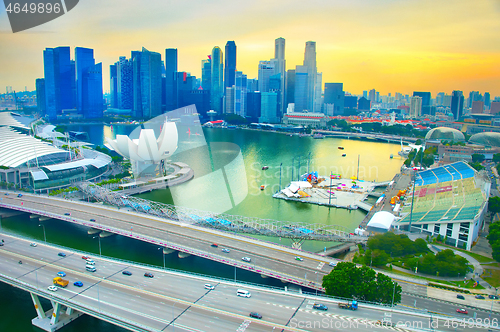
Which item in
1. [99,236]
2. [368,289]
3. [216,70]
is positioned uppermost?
[216,70]

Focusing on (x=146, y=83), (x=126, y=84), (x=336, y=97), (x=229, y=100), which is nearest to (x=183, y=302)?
(x=146, y=83)

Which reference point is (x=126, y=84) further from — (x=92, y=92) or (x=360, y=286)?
(x=360, y=286)

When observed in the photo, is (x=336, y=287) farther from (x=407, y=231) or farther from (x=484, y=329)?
(x=407, y=231)

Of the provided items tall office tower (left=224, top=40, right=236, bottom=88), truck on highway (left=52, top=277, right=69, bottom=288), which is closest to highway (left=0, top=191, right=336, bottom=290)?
truck on highway (left=52, top=277, right=69, bottom=288)

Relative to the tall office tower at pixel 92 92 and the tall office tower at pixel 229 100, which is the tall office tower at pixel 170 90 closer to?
the tall office tower at pixel 229 100

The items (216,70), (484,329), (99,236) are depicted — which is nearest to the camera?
(484,329)

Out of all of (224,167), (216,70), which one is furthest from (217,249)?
(216,70)
